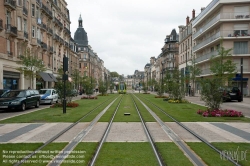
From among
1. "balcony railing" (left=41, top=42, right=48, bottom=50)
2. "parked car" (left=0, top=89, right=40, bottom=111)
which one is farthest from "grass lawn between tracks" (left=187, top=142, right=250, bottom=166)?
"balcony railing" (left=41, top=42, right=48, bottom=50)

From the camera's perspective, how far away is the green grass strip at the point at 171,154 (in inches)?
234

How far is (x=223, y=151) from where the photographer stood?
272 inches

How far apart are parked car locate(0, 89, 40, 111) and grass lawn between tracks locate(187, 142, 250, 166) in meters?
14.8

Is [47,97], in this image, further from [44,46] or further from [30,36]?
[44,46]

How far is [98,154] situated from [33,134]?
13.4 feet

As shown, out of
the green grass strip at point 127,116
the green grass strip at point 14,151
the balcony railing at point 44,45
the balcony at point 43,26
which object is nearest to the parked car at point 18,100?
the green grass strip at point 127,116

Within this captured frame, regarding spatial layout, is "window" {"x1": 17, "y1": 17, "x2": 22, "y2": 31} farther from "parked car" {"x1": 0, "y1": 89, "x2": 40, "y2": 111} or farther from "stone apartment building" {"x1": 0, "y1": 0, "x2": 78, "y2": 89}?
"parked car" {"x1": 0, "y1": 89, "x2": 40, "y2": 111}

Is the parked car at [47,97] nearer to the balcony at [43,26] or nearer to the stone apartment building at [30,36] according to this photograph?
the stone apartment building at [30,36]

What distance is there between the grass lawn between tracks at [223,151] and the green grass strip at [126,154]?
125cm

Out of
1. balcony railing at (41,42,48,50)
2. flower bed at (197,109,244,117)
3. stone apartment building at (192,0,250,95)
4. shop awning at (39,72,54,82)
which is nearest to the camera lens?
flower bed at (197,109,244,117)

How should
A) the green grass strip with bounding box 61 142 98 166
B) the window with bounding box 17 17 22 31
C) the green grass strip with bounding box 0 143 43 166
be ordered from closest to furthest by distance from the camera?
1. the green grass strip with bounding box 61 142 98 166
2. the green grass strip with bounding box 0 143 43 166
3. the window with bounding box 17 17 22 31

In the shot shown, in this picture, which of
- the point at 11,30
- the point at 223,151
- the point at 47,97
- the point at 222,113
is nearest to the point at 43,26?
the point at 11,30

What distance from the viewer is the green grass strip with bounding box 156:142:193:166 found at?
19.5 ft

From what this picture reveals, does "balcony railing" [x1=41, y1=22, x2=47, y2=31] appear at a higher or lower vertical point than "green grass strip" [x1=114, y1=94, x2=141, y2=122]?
higher
